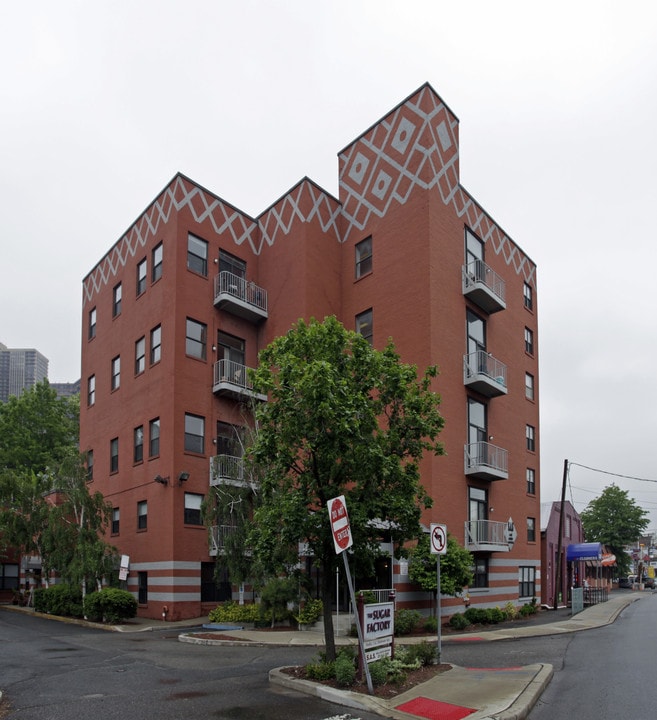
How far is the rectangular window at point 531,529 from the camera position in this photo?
3331 cm

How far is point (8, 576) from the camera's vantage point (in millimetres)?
40594

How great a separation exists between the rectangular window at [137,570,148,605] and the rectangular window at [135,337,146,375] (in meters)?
8.34

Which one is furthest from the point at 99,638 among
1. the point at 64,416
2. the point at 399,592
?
the point at 64,416

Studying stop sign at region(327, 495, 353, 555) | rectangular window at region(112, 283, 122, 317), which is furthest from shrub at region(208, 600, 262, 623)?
rectangular window at region(112, 283, 122, 317)

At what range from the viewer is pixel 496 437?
30297 millimetres

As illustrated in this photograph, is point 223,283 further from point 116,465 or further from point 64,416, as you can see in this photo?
point 64,416

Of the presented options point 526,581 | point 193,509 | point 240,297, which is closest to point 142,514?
A: point 193,509

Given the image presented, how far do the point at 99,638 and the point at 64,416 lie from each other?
3621 cm

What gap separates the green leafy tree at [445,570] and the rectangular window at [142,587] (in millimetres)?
10772

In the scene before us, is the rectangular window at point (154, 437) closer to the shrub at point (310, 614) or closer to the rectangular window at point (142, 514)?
the rectangular window at point (142, 514)

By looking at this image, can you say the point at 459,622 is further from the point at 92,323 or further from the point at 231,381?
the point at 92,323

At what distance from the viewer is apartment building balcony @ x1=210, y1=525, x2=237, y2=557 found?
2550 centimetres

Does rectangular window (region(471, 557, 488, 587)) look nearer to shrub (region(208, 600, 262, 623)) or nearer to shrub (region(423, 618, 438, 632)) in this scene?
shrub (region(423, 618, 438, 632))

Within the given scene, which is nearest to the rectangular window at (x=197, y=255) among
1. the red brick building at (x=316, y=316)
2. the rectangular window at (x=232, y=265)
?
the red brick building at (x=316, y=316)
